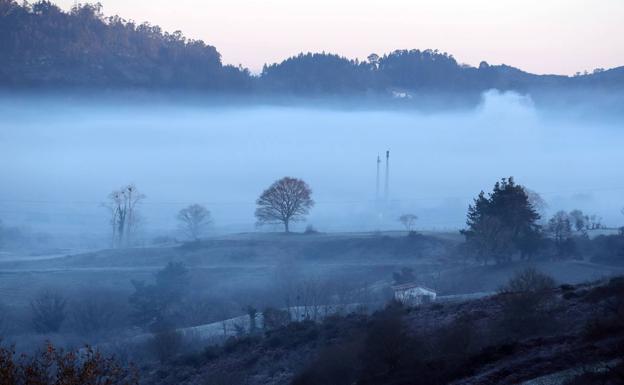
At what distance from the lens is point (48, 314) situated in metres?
52.0

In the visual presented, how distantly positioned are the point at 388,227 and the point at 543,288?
8151 centimetres

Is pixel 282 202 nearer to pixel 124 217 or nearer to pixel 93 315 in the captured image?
pixel 124 217

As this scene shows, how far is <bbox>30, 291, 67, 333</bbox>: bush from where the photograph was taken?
167ft

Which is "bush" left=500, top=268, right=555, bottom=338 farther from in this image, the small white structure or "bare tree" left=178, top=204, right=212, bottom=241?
"bare tree" left=178, top=204, right=212, bottom=241

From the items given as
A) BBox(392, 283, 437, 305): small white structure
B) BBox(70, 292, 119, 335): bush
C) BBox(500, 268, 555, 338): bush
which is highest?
BBox(500, 268, 555, 338): bush

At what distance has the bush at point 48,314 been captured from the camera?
50.9 metres

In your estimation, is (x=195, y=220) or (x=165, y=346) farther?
(x=195, y=220)

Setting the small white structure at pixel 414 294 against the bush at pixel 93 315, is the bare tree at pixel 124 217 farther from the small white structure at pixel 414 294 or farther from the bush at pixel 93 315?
the small white structure at pixel 414 294

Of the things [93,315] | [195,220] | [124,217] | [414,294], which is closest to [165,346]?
[414,294]

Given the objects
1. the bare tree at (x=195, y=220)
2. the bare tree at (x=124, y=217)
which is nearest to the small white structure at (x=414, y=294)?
the bare tree at (x=124, y=217)

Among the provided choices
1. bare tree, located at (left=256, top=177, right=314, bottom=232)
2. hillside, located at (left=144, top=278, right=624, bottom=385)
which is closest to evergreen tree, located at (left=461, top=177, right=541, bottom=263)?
hillside, located at (left=144, top=278, right=624, bottom=385)

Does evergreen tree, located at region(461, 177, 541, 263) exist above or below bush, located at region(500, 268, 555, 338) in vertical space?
above

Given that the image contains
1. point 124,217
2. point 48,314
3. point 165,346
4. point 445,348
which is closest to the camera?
point 445,348

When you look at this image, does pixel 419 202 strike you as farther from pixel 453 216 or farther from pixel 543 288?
pixel 543 288
